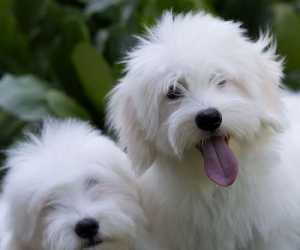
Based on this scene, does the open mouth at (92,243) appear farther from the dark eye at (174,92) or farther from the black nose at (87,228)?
the dark eye at (174,92)

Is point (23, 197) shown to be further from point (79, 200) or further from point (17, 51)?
point (17, 51)

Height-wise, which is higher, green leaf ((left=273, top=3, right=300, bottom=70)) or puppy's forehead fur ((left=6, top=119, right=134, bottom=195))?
green leaf ((left=273, top=3, right=300, bottom=70))

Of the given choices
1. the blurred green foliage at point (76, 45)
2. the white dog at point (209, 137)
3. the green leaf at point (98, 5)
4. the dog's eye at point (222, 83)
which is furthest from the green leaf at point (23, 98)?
the dog's eye at point (222, 83)

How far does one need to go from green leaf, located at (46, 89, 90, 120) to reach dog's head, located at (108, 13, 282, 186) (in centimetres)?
151

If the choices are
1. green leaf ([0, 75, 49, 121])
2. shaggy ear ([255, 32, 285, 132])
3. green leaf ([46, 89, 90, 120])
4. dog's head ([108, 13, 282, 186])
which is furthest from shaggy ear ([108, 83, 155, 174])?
green leaf ([0, 75, 49, 121])

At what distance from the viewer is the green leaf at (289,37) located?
20.1ft

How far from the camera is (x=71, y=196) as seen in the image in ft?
13.3

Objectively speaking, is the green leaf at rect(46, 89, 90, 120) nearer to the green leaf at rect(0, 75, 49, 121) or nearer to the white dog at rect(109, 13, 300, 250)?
the green leaf at rect(0, 75, 49, 121)

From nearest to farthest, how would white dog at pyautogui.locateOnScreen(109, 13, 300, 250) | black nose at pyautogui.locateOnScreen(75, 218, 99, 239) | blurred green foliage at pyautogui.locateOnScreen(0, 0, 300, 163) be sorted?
white dog at pyautogui.locateOnScreen(109, 13, 300, 250)
black nose at pyautogui.locateOnScreen(75, 218, 99, 239)
blurred green foliage at pyautogui.locateOnScreen(0, 0, 300, 163)

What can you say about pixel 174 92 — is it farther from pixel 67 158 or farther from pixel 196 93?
pixel 67 158

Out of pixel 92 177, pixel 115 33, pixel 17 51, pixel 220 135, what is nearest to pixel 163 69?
pixel 220 135

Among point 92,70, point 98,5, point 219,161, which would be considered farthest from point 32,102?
point 219,161

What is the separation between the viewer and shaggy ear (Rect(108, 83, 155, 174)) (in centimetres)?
407

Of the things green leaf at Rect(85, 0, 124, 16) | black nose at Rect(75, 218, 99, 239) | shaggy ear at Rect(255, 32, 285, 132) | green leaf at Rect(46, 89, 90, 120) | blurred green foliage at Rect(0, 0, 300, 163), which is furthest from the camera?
green leaf at Rect(85, 0, 124, 16)
